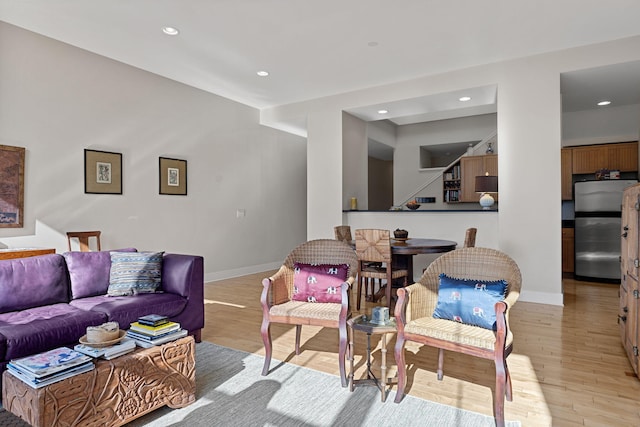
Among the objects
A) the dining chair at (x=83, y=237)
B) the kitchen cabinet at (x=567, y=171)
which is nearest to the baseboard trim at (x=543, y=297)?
the kitchen cabinet at (x=567, y=171)

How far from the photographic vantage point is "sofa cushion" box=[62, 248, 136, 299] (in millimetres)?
3096

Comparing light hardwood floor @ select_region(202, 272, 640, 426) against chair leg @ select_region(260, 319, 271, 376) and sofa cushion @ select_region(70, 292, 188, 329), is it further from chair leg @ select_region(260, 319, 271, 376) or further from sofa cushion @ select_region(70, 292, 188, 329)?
sofa cushion @ select_region(70, 292, 188, 329)

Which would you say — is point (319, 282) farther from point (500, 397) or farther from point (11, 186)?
point (11, 186)

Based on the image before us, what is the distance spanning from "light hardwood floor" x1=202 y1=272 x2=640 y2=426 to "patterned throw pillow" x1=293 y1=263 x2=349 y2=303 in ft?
1.61

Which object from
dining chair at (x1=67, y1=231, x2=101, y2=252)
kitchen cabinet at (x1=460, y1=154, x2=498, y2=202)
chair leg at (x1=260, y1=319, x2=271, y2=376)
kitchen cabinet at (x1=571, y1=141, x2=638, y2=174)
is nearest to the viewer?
chair leg at (x1=260, y1=319, x2=271, y2=376)

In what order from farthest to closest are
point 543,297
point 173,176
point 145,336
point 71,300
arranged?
point 173,176 < point 543,297 < point 71,300 < point 145,336

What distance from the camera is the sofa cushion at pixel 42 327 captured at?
2248mm

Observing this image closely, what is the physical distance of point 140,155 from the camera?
528cm

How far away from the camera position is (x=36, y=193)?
420 cm

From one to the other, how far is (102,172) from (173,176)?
1050 millimetres

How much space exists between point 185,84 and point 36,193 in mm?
2600

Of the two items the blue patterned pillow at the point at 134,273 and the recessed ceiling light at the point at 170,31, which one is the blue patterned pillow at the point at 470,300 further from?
the recessed ceiling light at the point at 170,31

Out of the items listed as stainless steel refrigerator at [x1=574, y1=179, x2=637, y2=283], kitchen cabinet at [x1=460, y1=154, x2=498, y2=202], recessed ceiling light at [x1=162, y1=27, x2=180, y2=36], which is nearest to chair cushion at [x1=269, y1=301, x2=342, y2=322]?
recessed ceiling light at [x1=162, y1=27, x2=180, y2=36]

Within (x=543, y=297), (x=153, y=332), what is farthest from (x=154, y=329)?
(x=543, y=297)
